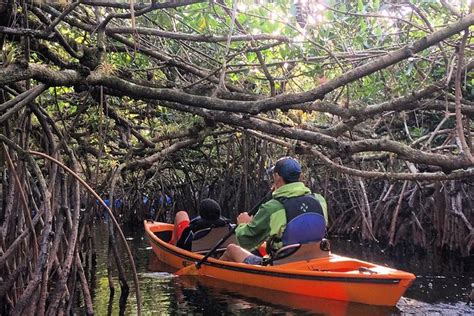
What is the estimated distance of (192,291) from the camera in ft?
22.1

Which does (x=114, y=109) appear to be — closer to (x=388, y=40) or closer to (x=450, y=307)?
(x=388, y=40)

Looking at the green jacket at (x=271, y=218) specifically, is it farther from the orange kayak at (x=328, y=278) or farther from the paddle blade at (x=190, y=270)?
the paddle blade at (x=190, y=270)

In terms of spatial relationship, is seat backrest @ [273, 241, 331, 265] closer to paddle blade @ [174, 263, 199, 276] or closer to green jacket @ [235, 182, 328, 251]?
green jacket @ [235, 182, 328, 251]

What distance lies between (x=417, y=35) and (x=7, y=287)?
3.68 m

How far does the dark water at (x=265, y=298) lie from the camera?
550 centimetres

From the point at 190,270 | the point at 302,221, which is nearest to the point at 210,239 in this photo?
the point at 190,270

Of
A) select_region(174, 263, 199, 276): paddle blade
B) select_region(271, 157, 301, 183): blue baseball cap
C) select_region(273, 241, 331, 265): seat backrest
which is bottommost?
select_region(174, 263, 199, 276): paddle blade

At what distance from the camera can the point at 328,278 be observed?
5.54 meters

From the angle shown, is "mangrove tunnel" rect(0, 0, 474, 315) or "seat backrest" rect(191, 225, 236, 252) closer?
"mangrove tunnel" rect(0, 0, 474, 315)

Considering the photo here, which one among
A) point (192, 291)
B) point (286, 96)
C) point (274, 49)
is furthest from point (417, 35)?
point (192, 291)

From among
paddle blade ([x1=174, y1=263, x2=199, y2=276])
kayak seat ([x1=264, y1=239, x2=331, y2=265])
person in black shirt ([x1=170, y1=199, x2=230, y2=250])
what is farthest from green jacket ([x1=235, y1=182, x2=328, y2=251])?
person in black shirt ([x1=170, y1=199, x2=230, y2=250])

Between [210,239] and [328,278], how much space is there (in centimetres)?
259

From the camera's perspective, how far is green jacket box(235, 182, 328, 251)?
583 centimetres

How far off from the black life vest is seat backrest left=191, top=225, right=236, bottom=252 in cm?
200
